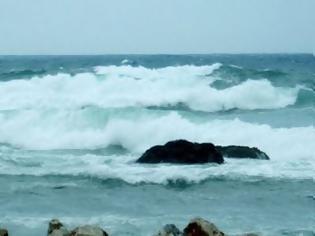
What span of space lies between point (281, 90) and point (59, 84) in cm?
923

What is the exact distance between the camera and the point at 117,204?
10180mm

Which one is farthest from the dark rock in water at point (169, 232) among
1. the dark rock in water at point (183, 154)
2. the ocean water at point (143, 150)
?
the dark rock in water at point (183, 154)

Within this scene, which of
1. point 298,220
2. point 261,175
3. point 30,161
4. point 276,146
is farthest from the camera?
point 276,146

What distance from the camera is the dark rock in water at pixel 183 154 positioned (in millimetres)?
13273

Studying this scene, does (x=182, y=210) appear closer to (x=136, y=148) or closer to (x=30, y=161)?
(x=30, y=161)

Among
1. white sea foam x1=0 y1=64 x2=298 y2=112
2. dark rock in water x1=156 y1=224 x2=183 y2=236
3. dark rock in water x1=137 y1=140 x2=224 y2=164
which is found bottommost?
dark rock in water x1=156 y1=224 x2=183 y2=236

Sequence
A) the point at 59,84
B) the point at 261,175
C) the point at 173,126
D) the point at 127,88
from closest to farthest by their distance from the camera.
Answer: the point at 261,175, the point at 173,126, the point at 127,88, the point at 59,84

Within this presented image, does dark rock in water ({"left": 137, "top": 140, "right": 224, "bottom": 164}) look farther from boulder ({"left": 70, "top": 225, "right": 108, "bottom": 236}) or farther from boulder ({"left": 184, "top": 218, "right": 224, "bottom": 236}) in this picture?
boulder ({"left": 70, "top": 225, "right": 108, "bottom": 236})

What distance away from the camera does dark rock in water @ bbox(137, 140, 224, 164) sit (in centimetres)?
1327

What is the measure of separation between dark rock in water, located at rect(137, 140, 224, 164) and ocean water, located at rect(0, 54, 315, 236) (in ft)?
1.13

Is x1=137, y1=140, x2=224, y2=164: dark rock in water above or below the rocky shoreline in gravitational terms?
above

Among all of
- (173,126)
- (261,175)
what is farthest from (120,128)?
(261,175)

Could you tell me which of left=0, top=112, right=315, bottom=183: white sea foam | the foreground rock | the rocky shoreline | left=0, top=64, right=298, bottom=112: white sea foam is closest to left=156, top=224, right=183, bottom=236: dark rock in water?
the rocky shoreline

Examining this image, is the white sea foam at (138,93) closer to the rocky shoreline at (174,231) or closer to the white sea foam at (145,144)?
the white sea foam at (145,144)
